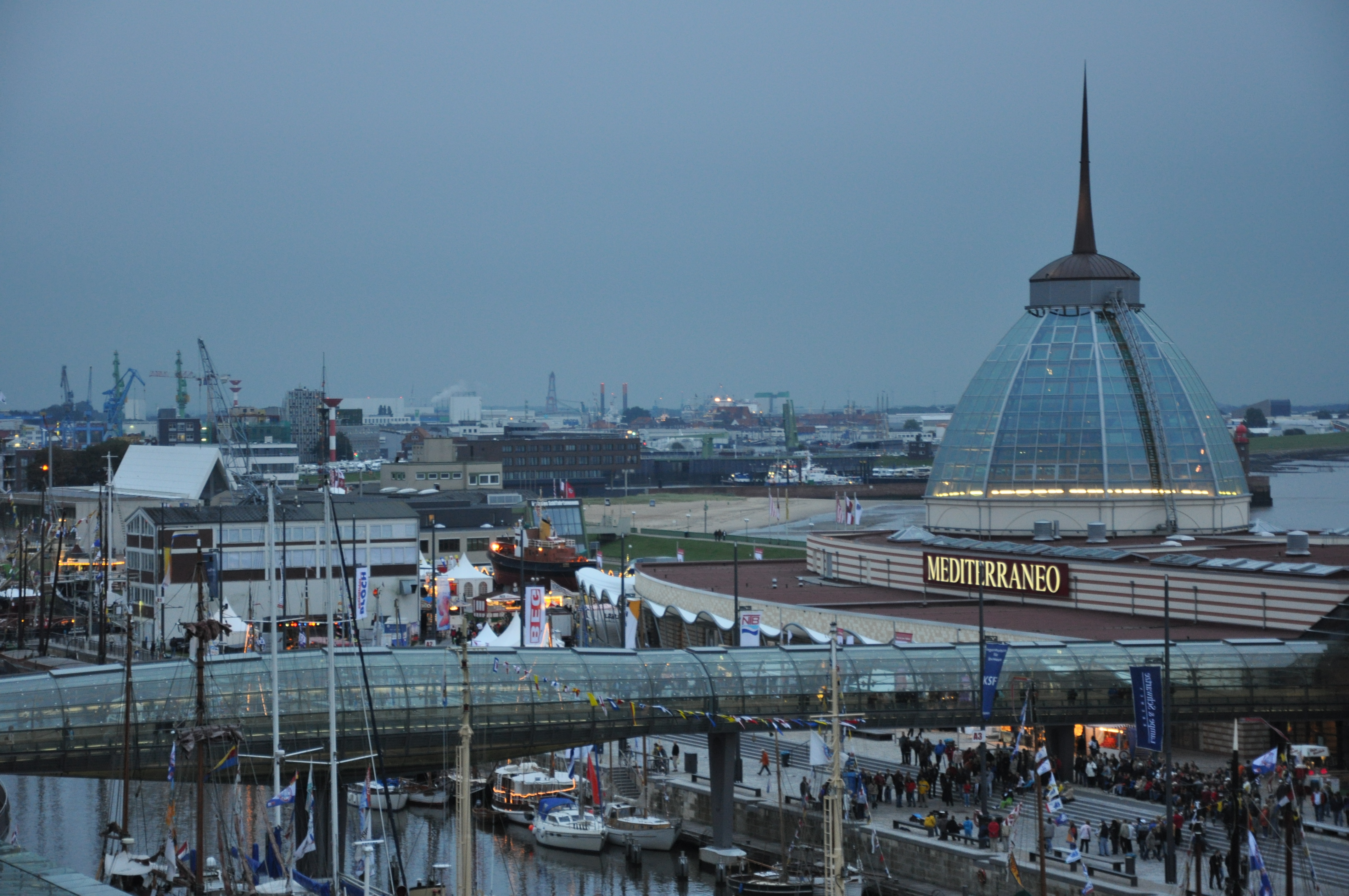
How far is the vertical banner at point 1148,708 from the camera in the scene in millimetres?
39969

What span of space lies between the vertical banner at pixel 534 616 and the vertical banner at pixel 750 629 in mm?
8882

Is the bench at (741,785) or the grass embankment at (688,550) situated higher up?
the grass embankment at (688,550)

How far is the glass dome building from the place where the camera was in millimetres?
75500

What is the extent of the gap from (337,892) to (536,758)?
22018 millimetres

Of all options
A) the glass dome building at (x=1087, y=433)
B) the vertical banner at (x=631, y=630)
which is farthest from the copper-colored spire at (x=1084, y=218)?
the vertical banner at (x=631, y=630)

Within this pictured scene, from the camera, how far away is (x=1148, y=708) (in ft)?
132

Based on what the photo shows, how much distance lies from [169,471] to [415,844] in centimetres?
6806

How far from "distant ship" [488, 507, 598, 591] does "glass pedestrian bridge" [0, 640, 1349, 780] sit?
56.1 m

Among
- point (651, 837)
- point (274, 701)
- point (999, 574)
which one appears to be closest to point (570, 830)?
point (651, 837)

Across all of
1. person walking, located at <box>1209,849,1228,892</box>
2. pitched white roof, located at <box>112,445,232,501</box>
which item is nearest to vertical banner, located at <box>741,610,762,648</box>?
person walking, located at <box>1209,849,1228,892</box>

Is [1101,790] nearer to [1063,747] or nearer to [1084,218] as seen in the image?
[1063,747]

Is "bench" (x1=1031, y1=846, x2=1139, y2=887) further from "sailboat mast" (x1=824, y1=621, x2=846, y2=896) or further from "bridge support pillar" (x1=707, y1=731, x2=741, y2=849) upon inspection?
"bridge support pillar" (x1=707, y1=731, x2=741, y2=849)

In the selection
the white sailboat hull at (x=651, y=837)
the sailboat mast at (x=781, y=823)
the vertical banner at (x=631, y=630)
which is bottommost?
the white sailboat hull at (x=651, y=837)

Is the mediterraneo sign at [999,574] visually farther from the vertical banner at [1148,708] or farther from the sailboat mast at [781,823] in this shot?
the vertical banner at [1148,708]
